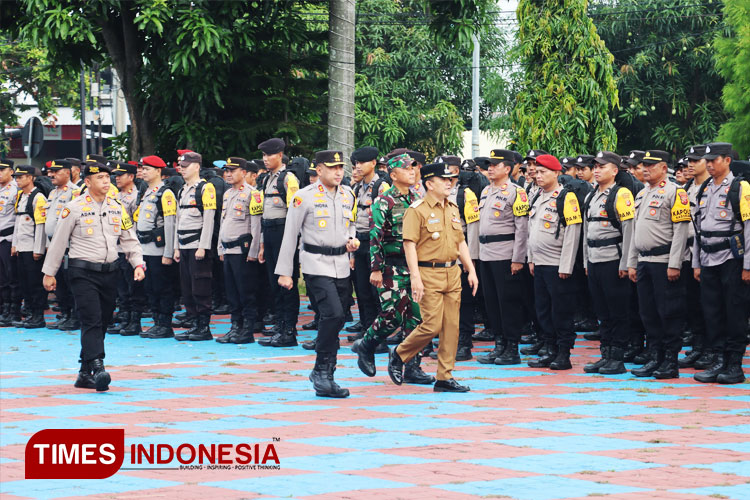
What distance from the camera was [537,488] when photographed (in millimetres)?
6859

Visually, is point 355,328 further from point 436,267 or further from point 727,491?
point 727,491

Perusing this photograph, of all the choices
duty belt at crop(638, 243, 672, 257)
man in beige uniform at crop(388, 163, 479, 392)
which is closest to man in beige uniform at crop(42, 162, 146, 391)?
man in beige uniform at crop(388, 163, 479, 392)

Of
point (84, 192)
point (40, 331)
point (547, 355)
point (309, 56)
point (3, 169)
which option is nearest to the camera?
point (84, 192)

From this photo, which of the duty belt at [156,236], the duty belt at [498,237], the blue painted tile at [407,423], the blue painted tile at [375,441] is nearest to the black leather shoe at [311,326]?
the duty belt at [156,236]

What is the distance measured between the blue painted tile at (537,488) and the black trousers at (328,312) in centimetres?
357

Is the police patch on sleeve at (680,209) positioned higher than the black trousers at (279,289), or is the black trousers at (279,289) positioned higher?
the police patch on sleeve at (680,209)

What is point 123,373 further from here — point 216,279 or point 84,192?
point 216,279

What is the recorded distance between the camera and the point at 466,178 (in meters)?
14.2

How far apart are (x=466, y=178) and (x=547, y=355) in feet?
9.23

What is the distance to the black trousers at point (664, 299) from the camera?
11383mm

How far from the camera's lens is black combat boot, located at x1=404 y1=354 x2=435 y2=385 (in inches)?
438

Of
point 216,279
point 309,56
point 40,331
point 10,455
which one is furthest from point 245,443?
point 309,56

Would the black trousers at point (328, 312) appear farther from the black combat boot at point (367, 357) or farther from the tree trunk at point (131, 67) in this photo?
the tree trunk at point (131, 67)

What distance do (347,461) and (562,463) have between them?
1.39m
